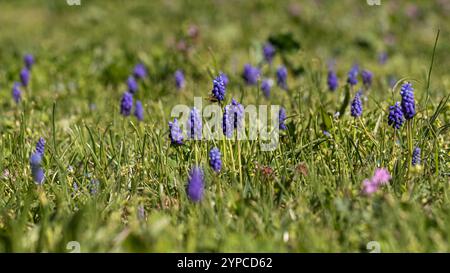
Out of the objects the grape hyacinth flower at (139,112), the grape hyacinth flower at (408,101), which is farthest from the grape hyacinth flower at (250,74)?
the grape hyacinth flower at (408,101)

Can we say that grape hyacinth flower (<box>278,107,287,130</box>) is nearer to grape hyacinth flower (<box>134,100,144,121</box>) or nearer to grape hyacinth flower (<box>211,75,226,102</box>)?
grape hyacinth flower (<box>211,75,226,102</box>)

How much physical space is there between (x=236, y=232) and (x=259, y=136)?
87 cm

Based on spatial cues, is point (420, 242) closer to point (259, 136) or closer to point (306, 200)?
point (306, 200)

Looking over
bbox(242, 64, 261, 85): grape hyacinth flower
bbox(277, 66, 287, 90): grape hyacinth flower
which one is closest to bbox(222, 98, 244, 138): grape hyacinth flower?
bbox(277, 66, 287, 90): grape hyacinth flower

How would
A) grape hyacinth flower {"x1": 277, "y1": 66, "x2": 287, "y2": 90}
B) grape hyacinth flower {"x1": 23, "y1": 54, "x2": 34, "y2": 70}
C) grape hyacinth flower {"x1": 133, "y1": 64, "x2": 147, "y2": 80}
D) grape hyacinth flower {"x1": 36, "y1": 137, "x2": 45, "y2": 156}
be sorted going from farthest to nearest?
grape hyacinth flower {"x1": 23, "y1": 54, "x2": 34, "y2": 70} → grape hyacinth flower {"x1": 133, "y1": 64, "x2": 147, "y2": 80} → grape hyacinth flower {"x1": 277, "y1": 66, "x2": 287, "y2": 90} → grape hyacinth flower {"x1": 36, "y1": 137, "x2": 45, "y2": 156}

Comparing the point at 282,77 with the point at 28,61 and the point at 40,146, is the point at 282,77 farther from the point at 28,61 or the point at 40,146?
the point at 28,61

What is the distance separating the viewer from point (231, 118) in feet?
9.65

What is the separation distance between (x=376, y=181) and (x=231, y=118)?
71 centimetres

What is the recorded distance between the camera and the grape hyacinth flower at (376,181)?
2.54m

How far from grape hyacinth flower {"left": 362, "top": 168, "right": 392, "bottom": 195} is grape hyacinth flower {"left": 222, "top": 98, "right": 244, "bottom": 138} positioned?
65 cm

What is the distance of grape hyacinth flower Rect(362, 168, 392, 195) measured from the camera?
2.54m

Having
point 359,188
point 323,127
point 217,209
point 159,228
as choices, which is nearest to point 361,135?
point 323,127

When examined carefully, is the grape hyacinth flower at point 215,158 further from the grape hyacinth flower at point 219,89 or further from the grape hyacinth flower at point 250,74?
the grape hyacinth flower at point 250,74

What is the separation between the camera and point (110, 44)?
7664 millimetres
